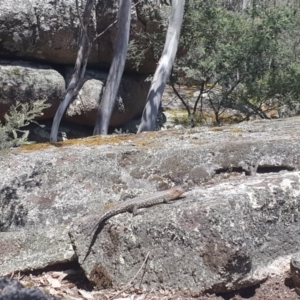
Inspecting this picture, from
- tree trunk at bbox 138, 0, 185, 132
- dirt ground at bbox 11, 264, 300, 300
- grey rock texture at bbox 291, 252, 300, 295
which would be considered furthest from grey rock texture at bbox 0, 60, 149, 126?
grey rock texture at bbox 291, 252, 300, 295

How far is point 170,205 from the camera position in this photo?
5.24 meters

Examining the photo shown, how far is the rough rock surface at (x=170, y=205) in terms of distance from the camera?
4.86 meters

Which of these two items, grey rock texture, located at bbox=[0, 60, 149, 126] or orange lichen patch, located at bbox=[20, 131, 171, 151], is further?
grey rock texture, located at bbox=[0, 60, 149, 126]

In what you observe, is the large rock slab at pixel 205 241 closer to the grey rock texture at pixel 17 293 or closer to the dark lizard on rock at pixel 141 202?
the dark lizard on rock at pixel 141 202

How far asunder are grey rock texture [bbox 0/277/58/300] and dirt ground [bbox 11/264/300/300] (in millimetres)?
818

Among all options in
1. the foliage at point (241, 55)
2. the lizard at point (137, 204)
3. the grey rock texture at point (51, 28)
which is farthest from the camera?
the foliage at point (241, 55)

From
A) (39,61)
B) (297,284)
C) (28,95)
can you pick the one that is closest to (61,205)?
(297,284)

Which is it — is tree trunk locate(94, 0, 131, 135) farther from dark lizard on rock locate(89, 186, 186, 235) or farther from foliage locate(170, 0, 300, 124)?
dark lizard on rock locate(89, 186, 186, 235)

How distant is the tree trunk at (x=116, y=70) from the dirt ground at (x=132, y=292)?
7663mm

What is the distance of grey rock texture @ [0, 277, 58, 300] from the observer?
12.3ft

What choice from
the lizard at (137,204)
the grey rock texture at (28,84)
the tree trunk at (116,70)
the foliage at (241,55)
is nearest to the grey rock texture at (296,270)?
the lizard at (137,204)

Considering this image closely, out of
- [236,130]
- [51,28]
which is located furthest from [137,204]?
[51,28]

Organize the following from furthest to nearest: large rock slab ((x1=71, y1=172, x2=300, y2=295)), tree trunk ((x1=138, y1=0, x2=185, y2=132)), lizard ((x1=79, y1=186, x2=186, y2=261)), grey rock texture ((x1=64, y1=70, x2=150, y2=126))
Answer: grey rock texture ((x1=64, y1=70, x2=150, y2=126)), tree trunk ((x1=138, y1=0, x2=185, y2=132)), lizard ((x1=79, y1=186, x2=186, y2=261)), large rock slab ((x1=71, y1=172, x2=300, y2=295))

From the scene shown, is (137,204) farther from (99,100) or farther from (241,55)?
(241,55)
